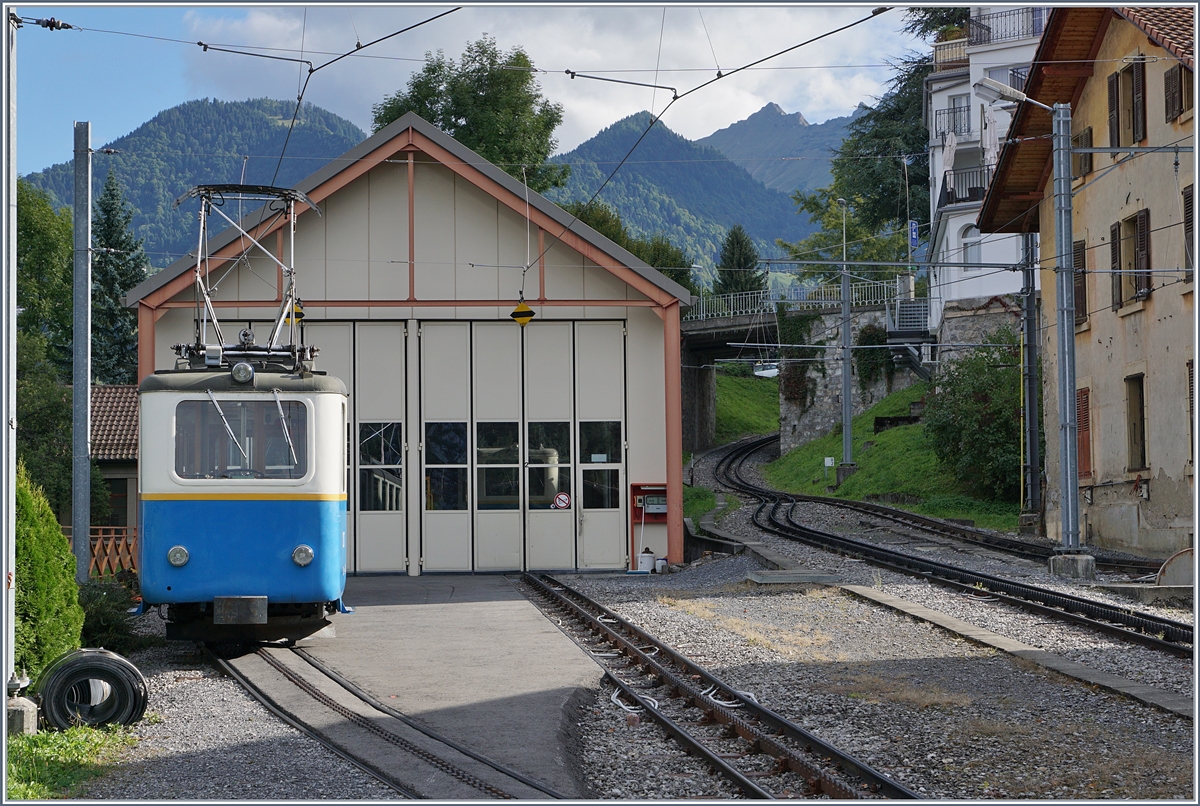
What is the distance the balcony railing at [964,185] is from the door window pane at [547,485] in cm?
3058

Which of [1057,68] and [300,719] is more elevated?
[1057,68]

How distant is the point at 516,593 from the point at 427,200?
25.3ft

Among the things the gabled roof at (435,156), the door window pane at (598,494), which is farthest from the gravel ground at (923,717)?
the gabled roof at (435,156)

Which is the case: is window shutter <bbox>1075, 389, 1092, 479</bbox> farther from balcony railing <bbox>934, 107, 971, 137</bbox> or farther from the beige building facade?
balcony railing <bbox>934, 107, 971, 137</bbox>

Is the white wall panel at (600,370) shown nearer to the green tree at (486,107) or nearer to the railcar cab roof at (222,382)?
the railcar cab roof at (222,382)

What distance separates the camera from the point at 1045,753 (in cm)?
757

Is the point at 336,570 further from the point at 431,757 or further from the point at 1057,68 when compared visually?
the point at 1057,68

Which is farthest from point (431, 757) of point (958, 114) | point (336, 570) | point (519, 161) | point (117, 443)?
point (958, 114)

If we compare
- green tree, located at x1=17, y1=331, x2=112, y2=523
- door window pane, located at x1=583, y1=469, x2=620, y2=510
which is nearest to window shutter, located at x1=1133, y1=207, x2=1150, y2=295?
door window pane, located at x1=583, y1=469, x2=620, y2=510

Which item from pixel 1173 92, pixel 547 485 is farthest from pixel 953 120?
pixel 547 485

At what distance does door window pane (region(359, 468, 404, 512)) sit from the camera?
22.2 metres

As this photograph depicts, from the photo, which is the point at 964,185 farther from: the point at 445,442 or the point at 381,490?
the point at 381,490

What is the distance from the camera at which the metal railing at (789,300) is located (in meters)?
57.5

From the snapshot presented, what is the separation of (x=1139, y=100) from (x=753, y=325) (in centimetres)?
3668
